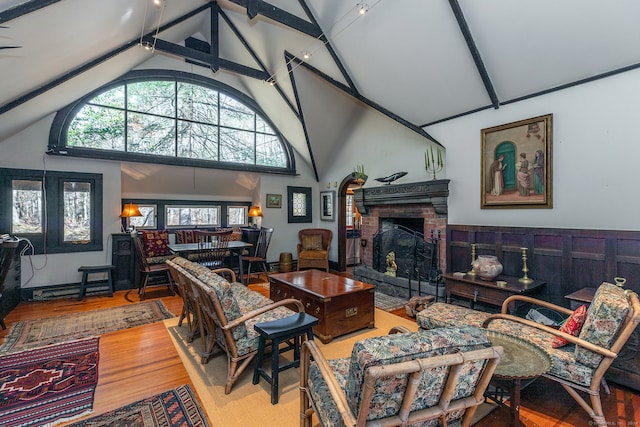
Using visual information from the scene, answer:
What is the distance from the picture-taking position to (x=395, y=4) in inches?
124

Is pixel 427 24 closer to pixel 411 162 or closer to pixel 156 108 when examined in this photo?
pixel 411 162

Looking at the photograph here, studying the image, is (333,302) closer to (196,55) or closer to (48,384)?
(48,384)

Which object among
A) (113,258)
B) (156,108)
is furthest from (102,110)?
(113,258)

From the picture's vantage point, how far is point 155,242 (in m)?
5.48

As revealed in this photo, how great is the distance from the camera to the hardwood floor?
6.57 ft

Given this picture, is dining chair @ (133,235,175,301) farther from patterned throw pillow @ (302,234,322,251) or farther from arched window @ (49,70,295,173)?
patterned throw pillow @ (302,234,322,251)

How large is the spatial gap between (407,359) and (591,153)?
3.21 m

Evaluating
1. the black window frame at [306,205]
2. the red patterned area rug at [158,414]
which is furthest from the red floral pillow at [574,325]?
the black window frame at [306,205]

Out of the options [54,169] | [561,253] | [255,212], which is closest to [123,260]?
[54,169]

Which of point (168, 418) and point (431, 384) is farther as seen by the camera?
point (168, 418)

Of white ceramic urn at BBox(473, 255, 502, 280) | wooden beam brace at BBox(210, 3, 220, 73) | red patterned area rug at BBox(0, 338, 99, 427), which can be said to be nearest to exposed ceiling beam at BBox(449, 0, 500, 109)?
white ceramic urn at BBox(473, 255, 502, 280)

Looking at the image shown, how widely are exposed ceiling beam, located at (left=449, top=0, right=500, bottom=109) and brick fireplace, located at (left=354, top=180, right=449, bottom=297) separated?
3.98ft

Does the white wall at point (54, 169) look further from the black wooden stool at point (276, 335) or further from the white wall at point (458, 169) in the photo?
the black wooden stool at point (276, 335)

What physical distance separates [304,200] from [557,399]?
584 centimetres
